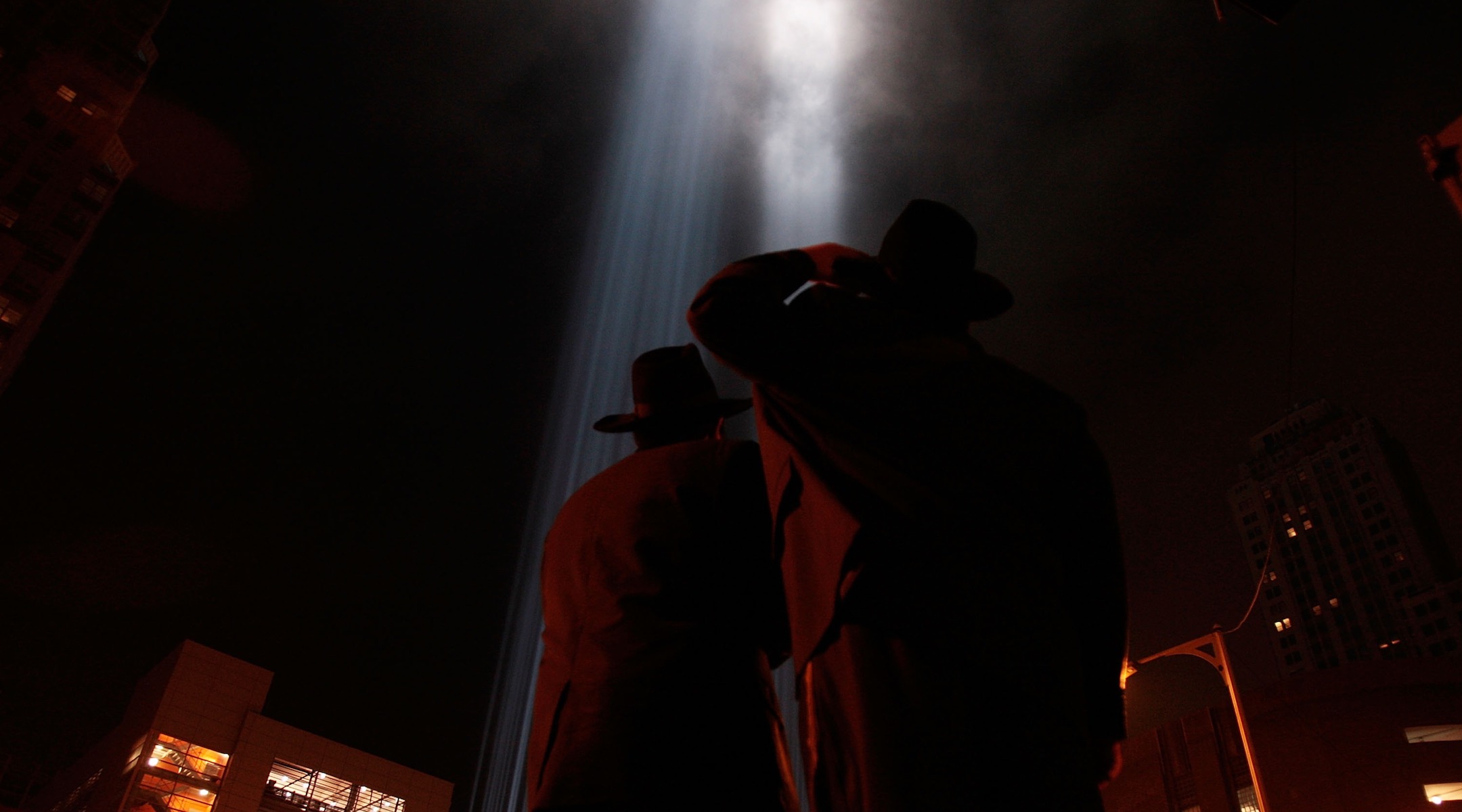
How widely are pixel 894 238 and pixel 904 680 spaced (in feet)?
3.11

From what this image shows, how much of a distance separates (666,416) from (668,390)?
8 cm

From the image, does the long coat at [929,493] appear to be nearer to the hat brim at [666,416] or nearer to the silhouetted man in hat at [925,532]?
the silhouetted man in hat at [925,532]

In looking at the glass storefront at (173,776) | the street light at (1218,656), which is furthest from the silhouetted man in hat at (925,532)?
the glass storefront at (173,776)

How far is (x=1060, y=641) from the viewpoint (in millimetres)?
1252

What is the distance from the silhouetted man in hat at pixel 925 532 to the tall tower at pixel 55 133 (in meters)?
66.3

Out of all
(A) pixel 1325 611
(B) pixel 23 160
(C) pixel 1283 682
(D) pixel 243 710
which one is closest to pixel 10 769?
(D) pixel 243 710

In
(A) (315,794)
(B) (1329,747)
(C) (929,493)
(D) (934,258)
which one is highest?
(B) (1329,747)

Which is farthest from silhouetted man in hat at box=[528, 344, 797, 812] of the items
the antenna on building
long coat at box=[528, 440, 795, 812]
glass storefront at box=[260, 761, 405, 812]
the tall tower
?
the tall tower

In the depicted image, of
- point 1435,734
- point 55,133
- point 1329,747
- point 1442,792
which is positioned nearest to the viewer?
point 1442,792

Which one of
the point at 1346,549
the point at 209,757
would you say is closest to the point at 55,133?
the point at 209,757

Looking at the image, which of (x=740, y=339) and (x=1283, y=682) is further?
(x=1283, y=682)

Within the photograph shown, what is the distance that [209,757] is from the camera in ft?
162

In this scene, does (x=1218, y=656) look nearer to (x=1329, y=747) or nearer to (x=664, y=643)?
(x=664, y=643)

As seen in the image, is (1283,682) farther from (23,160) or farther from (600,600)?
(23,160)
